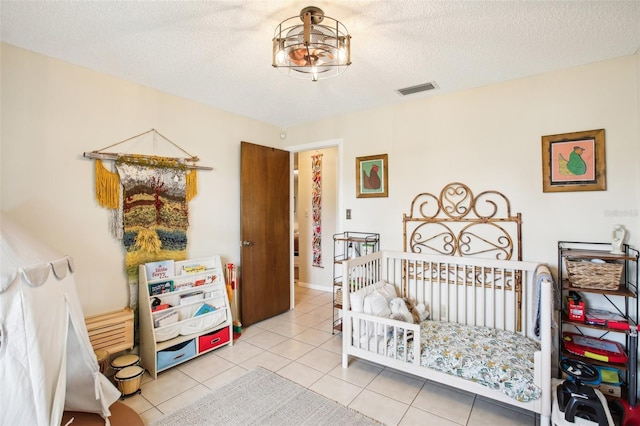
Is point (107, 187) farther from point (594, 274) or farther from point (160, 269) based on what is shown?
point (594, 274)

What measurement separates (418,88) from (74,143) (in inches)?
117

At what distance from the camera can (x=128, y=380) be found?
220 cm

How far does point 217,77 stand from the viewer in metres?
2.61

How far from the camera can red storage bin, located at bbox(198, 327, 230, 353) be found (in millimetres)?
2821

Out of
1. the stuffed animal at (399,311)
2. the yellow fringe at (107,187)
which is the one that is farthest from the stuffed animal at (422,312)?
the yellow fringe at (107,187)

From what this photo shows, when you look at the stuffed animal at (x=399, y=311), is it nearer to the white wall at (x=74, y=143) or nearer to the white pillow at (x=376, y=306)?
the white pillow at (x=376, y=306)

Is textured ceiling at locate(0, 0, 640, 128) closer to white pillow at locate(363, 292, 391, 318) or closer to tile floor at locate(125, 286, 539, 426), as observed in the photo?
white pillow at locate(363, 292, 391, 318)

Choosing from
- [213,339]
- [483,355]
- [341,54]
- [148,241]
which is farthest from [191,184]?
[483,355]

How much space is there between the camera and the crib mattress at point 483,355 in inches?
75.3

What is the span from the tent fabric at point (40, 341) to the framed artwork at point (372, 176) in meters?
2.72

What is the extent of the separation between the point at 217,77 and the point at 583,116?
300 cm

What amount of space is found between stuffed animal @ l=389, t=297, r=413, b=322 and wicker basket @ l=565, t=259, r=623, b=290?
1.19 metres

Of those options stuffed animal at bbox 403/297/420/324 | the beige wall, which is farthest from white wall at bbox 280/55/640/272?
stuffed animal at bbox 403/297/420/324

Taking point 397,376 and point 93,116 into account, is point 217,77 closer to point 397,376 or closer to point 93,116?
point 93,116
